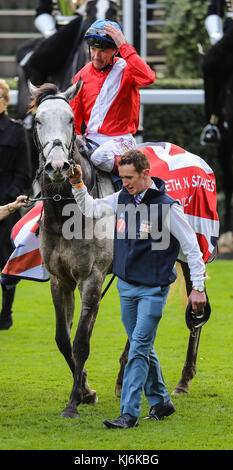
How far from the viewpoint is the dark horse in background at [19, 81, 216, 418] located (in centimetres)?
537

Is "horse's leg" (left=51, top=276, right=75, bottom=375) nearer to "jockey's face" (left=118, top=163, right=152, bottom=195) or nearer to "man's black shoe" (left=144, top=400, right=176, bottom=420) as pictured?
"man's black shoe" (left=144, top=400, right=176, bottom=420)

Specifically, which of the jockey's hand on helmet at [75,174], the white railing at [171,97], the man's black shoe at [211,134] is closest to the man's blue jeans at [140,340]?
the jockey's hand on helmet at [75,174]

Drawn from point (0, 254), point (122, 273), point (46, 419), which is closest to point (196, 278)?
point (122, 273)

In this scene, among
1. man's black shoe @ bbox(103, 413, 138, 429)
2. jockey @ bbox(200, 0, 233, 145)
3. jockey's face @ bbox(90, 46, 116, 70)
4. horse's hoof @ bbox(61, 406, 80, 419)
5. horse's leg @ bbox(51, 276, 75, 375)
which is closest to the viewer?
man's black shoe @ bbox(103, 413, 138, 429)

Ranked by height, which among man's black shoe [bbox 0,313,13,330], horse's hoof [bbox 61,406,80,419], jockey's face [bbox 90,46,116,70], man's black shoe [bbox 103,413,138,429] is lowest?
man's black shoe [bbox 0,313,13,330]

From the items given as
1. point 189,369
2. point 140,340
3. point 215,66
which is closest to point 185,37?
point 215,66

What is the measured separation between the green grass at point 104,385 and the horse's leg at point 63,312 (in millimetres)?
351

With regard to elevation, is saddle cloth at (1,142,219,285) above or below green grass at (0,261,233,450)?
above

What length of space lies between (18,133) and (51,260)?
2.82 metres

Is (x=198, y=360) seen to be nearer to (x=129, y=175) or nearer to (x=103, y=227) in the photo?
(x=103, y=227)

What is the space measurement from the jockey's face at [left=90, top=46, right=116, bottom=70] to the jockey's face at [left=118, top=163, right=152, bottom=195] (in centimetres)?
119

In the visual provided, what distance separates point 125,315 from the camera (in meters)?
5.23

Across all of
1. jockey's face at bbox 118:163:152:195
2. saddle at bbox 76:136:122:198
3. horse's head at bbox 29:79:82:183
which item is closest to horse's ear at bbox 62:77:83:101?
horse's head at bbox 29:79:82:183

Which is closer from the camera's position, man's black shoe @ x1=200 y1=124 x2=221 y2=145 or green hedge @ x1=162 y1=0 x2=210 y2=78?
→ man's black shoe @ x1=200 y1=124 x2=221 y2=145
